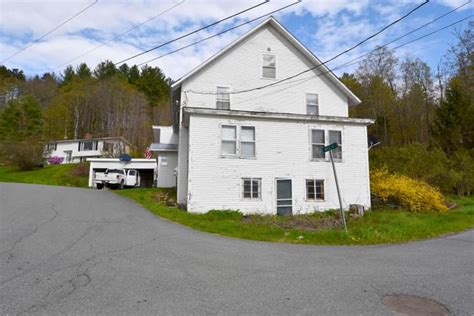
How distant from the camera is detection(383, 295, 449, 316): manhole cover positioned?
4.11m

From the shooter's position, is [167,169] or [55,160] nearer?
[167,169]

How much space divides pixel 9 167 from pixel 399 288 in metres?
54.6

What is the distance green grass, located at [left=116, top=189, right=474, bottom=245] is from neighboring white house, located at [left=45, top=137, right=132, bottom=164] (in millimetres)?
31519

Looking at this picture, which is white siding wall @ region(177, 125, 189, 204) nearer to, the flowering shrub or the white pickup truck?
the white pickup truck

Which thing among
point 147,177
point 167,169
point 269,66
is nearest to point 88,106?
point 147,177

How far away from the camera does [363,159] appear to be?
15.4 metres

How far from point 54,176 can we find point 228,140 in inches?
1308

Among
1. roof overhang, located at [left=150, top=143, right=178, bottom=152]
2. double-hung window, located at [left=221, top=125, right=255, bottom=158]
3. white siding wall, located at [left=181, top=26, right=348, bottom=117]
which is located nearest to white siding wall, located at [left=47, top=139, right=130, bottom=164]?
roof overhang, located at [left=150, top=143, right=178, bottom=152]

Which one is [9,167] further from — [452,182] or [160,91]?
[452,182]

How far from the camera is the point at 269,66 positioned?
687 inches

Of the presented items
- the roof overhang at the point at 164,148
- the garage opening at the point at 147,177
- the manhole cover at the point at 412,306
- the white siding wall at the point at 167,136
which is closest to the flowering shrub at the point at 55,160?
the garage opening at the point at 147,177

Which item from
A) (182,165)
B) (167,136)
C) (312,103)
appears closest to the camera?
(182,165)

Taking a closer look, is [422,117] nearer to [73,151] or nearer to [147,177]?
[147,177]

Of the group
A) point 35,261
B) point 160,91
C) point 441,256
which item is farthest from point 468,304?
point 160,91
